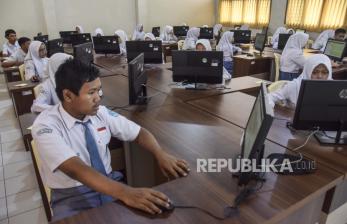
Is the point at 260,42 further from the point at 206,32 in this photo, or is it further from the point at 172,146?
the point at 172,146

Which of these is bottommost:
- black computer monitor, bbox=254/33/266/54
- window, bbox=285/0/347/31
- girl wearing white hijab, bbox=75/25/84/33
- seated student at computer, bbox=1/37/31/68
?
seated student at computer, bbox=1/37/31/68

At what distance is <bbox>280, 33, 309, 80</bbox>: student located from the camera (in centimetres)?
418

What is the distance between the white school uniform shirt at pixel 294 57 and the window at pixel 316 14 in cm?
383

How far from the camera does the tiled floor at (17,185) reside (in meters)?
2.06

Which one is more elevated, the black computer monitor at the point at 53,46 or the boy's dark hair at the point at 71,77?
the boy's dark hair at the point at 71,77

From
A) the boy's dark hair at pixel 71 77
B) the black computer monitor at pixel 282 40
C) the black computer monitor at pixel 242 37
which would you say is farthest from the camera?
the black computer monitor at pixel 242 37

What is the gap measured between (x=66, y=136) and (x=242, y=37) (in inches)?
274

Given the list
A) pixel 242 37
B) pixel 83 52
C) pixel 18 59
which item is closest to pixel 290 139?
pixel 83 52

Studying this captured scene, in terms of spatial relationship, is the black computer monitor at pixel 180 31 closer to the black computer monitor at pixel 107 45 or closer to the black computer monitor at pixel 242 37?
the black computer monitor at pixel 242 37

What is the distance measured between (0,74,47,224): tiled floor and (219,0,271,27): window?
871 cm

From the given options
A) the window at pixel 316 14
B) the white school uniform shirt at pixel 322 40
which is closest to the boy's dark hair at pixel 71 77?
the white school uniform shirt at pixel 322 40

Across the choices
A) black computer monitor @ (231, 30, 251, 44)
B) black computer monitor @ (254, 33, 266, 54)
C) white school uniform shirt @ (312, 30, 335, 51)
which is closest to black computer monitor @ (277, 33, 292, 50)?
black computer monitor @ (254, 33, 266, 54)

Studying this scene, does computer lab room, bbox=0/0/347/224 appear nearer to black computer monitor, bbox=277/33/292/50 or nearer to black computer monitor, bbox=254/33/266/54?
black computer monitor, bbox=254/33/266/54

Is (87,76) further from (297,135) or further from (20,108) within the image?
(20,108)
